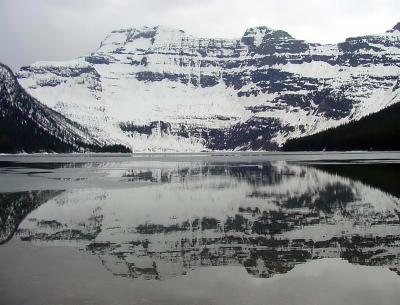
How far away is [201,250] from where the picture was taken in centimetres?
2412

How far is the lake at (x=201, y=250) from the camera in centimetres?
1739

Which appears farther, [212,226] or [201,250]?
[212,226]

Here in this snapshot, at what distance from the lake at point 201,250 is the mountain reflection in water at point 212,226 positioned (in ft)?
0.23

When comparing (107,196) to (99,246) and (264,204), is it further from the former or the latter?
(99,246)

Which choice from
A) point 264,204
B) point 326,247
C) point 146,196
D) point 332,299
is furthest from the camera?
point 146,196

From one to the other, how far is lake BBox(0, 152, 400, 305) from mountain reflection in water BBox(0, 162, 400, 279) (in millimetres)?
70

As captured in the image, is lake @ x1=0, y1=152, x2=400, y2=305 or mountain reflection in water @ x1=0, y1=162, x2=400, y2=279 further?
mountain reflection in water @ x1=0, y1=162, x2=400, y2=279

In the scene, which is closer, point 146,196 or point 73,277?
point 73,277

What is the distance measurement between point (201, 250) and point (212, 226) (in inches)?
243

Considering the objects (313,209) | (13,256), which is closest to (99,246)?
(13,256)

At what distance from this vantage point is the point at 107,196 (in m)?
46.4

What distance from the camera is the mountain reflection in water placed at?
872 inches

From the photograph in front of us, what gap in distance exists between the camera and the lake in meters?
17.4

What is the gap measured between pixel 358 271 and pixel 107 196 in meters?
29.5
